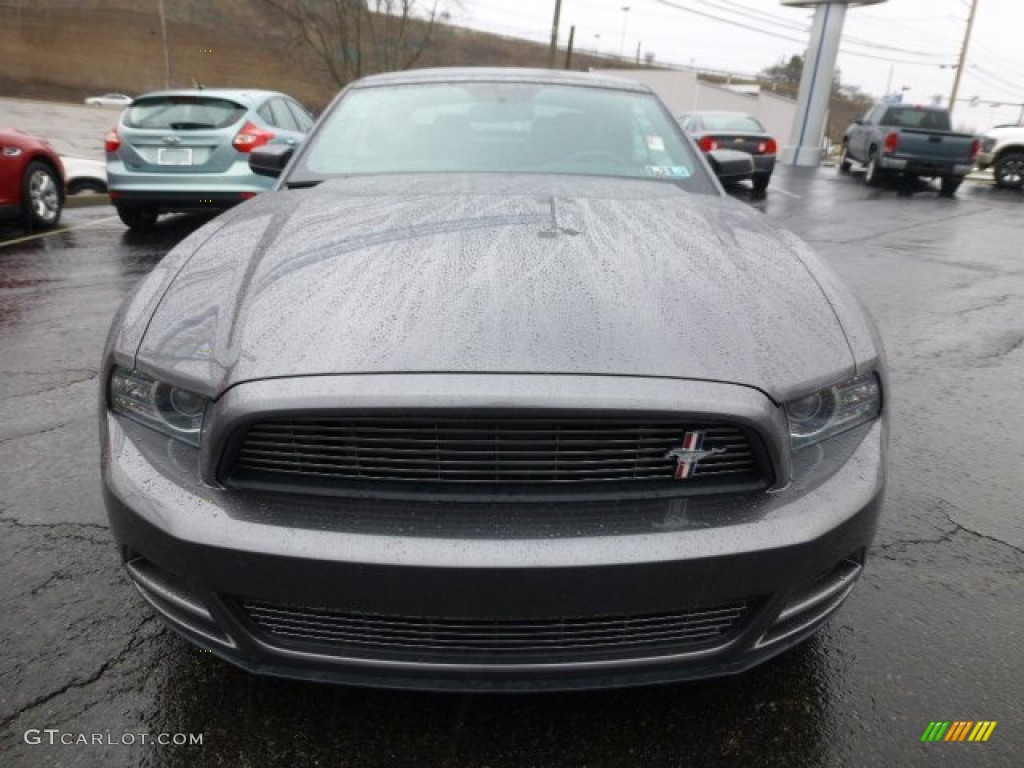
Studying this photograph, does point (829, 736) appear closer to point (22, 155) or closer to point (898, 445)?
point (898, 445)

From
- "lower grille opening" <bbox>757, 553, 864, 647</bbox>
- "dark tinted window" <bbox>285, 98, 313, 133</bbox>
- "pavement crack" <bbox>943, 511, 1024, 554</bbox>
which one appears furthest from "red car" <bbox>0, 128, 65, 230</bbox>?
"pavement crack" <bbox>943, 511, 1024, 554</bbox>

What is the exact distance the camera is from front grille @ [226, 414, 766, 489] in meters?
1.42

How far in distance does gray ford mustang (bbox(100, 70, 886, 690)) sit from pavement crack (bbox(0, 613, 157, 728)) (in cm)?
38

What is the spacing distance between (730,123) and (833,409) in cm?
1477

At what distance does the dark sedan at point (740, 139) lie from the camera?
1348 cm

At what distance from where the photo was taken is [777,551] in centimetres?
142

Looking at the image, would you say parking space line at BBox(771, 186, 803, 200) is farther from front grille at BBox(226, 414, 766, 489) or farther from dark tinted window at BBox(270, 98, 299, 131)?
front grille at BBox(226, 414, 766, 489)

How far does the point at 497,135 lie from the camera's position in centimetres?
297

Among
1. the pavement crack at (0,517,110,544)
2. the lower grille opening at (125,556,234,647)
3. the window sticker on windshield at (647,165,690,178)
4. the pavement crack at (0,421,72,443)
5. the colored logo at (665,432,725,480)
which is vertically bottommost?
the pavement crack at (0,421,72,443)

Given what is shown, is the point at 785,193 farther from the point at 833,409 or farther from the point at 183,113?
the point at 833,409

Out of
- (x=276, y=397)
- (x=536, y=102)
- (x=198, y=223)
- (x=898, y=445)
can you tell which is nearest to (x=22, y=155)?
(x=198, y=223)

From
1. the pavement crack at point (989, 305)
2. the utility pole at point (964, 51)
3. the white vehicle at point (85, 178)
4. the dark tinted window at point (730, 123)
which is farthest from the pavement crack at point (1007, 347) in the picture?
the utility pole at point (964, 51)

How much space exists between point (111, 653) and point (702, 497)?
1.53m

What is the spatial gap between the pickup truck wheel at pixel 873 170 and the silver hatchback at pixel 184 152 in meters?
13.4
